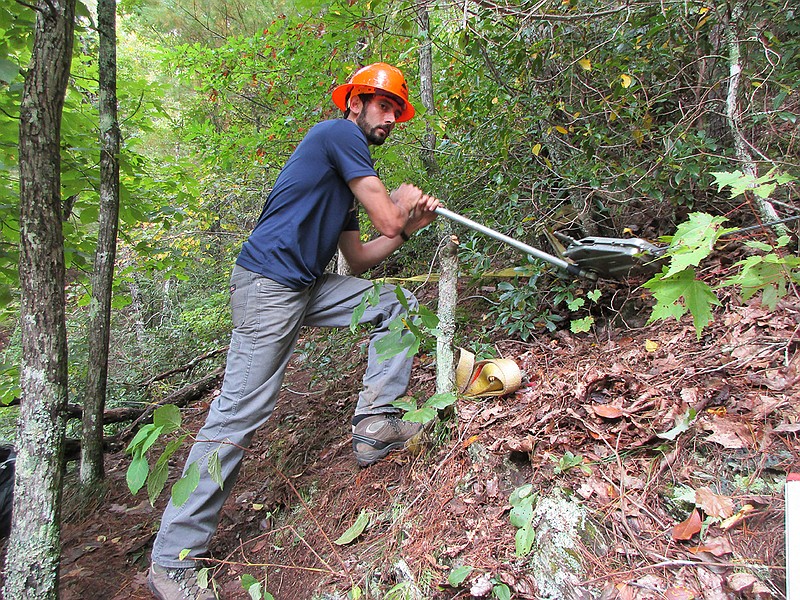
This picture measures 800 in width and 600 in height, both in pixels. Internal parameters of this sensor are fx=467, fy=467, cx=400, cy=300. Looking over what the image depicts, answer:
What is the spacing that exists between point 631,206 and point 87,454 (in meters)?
4.39

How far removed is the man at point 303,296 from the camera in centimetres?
236

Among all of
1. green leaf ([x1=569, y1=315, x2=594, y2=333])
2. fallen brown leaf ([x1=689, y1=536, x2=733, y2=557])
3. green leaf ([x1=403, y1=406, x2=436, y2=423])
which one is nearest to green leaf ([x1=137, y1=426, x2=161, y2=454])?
green leaf ([x1=403, y1=406, x2=436, y2=423])

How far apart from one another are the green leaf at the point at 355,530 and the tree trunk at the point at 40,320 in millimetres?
1294

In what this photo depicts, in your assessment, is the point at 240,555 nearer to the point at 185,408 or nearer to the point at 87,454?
the point at 87,454

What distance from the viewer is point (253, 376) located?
2.49 meters

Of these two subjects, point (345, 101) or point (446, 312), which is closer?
point (446, 312)

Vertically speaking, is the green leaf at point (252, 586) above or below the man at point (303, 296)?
below

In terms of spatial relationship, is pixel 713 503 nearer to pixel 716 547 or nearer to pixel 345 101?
pixel 716 547

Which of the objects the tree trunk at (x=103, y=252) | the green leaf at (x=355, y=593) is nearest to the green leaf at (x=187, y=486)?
the green leaf at (x=355, y=593)

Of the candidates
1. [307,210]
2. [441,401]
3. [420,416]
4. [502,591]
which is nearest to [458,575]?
[502,591]

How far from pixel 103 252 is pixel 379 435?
2448mm

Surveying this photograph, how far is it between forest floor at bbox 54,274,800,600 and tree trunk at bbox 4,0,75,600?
29.0 inches

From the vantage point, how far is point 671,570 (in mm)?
1538

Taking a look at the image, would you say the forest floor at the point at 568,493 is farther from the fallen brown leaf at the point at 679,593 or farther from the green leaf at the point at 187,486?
the green leaf at the point at 187,486
